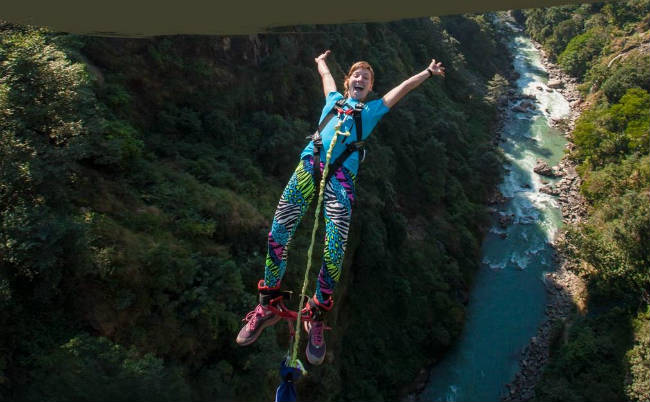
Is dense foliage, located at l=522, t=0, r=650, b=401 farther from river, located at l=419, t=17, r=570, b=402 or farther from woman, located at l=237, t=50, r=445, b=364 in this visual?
Result: woman, located at l=237, t=50, r=445, b=364

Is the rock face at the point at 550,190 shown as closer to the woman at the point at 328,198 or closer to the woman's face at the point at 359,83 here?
the woman at the point at 328,198

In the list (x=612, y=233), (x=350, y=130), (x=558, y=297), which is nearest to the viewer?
(x=350, y=130)

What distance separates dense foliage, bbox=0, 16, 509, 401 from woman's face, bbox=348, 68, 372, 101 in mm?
4348

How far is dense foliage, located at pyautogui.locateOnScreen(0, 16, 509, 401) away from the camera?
5.95 meters

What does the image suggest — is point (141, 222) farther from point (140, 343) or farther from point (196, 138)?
point (196, 138)

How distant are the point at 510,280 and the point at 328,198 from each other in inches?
783

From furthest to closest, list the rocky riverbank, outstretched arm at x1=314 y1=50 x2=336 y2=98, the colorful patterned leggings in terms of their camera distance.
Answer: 1. the rocky riverbank
2. outstretched arm at x1=314 y1=50 x2=336 y2=98
3. the colorful patterned leggings

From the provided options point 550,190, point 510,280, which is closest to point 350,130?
point 510,280

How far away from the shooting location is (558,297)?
20109 millimetres

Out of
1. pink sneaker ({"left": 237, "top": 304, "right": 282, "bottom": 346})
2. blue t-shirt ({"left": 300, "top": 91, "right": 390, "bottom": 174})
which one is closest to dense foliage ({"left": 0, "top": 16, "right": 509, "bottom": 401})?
pink sneaker ({"left": 237, "top": 304, "right": 282, "bottom": 346})

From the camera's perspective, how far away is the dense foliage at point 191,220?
5.95 meters

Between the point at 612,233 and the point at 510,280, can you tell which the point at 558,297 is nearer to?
the point at 510,280

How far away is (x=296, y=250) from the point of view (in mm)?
12375

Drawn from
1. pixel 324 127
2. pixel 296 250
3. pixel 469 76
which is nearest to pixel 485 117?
pixel 469 76
